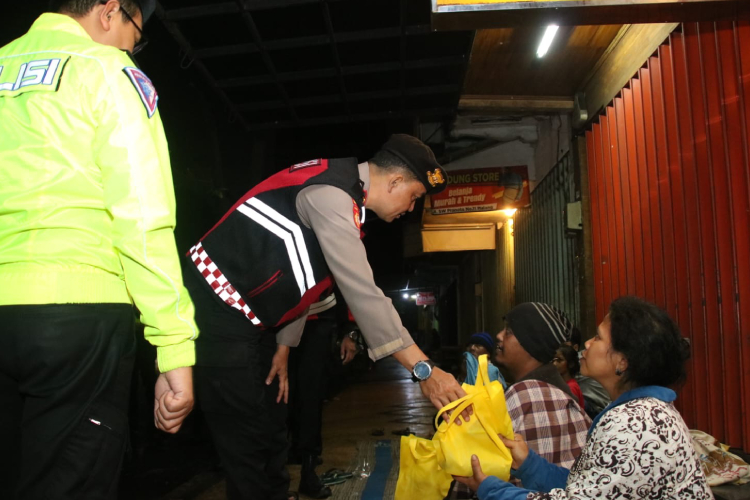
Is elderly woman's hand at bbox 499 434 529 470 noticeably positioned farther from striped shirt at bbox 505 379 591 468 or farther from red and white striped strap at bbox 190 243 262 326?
red and white striped strap at bbox 190 243 262 326

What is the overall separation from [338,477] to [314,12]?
4.44 meters

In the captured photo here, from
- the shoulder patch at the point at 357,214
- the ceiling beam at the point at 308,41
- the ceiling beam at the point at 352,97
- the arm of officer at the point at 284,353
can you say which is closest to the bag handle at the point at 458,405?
the shoulder patch at the point at 357,214

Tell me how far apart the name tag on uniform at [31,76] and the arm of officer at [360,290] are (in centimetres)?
116

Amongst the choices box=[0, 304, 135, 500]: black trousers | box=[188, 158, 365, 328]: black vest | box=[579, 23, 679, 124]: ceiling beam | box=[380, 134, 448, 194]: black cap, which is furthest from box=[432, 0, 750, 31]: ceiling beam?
box=[0, 304, 135, 500]: black trousers

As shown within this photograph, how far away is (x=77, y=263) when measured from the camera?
1507mm

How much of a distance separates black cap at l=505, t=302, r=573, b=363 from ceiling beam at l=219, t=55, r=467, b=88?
13.1 ft

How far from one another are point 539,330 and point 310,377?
92.3 inches

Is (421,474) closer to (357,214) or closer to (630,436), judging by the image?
(630,436)

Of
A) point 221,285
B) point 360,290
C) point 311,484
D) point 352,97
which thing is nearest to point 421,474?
point 360,290

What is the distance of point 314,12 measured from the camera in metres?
5.68

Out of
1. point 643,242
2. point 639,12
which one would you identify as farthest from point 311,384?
point 639,12

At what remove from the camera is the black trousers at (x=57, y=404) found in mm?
1415

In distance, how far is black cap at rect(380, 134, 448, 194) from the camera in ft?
9.37

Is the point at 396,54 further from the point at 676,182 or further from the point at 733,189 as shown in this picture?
the point at 733,189
